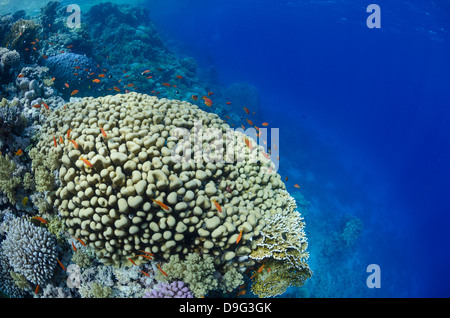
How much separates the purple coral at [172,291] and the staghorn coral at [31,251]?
1.89 meters

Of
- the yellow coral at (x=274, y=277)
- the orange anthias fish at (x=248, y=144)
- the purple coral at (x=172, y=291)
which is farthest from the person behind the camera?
the orange anthias fish at (x=248, y=144)

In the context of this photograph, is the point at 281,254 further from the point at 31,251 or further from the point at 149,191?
the point at 31,251

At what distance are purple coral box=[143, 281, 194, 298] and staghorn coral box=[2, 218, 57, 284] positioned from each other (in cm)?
189

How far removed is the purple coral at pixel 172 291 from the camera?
379cm

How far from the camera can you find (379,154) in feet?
197

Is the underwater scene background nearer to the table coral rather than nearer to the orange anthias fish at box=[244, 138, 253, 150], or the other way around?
the table coral

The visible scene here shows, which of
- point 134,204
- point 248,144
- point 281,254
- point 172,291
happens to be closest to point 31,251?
point 134,204

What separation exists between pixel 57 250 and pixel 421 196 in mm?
60885

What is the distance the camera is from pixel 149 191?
11.7 ft

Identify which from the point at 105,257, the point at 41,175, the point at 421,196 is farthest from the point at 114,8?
the point at 421,196

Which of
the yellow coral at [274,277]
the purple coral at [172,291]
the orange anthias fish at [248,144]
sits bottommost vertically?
the yellow coral at [274,277]

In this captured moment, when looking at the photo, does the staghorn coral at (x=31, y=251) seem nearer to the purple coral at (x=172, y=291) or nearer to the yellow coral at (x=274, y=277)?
the purple coral at (x=172, y=291)

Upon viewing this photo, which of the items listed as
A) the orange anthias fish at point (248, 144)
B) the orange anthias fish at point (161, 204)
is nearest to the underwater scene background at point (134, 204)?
the orange anthias fish at point (161, 204)
